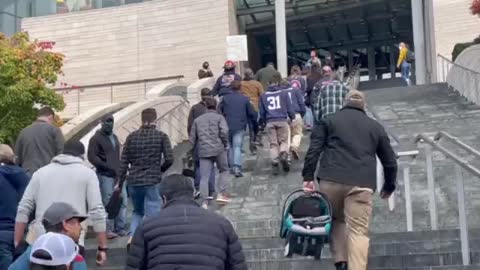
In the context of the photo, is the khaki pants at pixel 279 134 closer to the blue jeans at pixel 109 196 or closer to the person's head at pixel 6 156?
the blue jeans at pixel 109 196

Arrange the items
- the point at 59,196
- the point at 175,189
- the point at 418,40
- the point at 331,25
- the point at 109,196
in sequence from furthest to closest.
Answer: the point at 331,25 < the point at 418,40 < the point at 109,196 < the point at 59,196 < the point at 175,189

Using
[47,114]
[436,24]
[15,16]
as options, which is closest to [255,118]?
[47,114]

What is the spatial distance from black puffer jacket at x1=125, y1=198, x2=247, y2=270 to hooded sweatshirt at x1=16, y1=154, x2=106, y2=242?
151cm

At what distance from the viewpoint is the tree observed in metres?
23.4

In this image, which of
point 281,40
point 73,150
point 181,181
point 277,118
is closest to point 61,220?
point 181,181

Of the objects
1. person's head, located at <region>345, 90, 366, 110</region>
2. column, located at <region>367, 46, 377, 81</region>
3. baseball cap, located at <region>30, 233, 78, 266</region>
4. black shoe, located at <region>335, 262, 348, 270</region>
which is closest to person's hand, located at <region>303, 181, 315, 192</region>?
black shoe, located at <region>335, 262, 348, 270</region>

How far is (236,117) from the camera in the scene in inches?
508

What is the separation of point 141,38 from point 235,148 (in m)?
24.2

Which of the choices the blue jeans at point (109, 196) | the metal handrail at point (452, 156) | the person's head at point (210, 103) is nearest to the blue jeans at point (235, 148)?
the person's head at point (210, 103)

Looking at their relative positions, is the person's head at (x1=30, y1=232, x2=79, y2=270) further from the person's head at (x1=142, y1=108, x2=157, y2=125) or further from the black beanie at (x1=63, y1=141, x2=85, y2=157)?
the person's head at (x1=142, y1=108, x2=157, y2=125)

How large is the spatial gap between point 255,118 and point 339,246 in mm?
5844

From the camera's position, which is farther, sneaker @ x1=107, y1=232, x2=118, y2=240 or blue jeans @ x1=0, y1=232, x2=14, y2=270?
sneaker @ x1=107, y1=232, x2=118, y2=240

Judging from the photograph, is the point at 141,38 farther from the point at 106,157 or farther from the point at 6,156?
the point at 6,156

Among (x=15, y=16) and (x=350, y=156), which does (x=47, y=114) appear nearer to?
(x=350, y=156)
